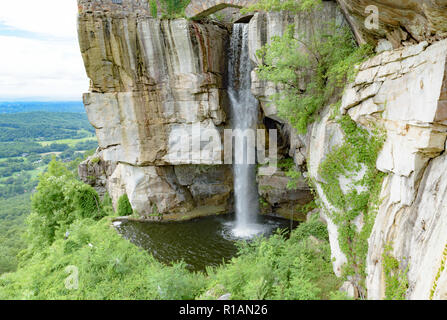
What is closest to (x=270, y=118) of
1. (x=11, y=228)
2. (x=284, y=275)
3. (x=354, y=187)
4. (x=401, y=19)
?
(x=354, y=187)

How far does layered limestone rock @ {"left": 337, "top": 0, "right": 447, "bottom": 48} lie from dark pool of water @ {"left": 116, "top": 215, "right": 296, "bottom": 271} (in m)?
10.4

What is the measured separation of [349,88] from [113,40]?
42.2 feet

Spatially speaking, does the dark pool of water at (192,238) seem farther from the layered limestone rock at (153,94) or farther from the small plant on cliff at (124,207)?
the small plant on cliff at (124,207)

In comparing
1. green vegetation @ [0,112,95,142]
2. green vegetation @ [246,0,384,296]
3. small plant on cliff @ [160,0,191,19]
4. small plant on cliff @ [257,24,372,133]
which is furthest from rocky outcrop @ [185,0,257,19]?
green vegetation @ [0,112,95,142]

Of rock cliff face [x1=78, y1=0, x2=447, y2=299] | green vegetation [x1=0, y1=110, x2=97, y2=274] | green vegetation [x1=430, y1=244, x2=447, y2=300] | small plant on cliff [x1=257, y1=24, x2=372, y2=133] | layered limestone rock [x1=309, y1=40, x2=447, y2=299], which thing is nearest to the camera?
green vegetation [x1=430, y1=244, x2=447, y2=300]

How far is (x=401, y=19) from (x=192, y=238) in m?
12.8

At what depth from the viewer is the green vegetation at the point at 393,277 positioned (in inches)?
197

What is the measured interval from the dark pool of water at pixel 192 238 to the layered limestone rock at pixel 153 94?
1531mm

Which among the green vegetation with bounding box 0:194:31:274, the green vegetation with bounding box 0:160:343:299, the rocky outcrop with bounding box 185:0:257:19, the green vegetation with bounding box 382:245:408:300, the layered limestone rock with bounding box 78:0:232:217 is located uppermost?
the rocky outcrop with bounding box 185:0:257:19

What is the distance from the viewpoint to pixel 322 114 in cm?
996

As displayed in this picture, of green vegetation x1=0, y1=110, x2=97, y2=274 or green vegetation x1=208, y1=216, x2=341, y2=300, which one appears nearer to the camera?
green vegetation x1=208, y1=216, x2=341, y2=300

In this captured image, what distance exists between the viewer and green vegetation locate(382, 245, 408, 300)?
16.4 feet

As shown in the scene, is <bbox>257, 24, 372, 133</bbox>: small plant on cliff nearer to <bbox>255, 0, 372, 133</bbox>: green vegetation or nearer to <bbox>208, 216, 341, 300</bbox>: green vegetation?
<bbox>255, 0, 372, 133</bbox>: green vegetation

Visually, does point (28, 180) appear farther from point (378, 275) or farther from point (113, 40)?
point (378, 275)
